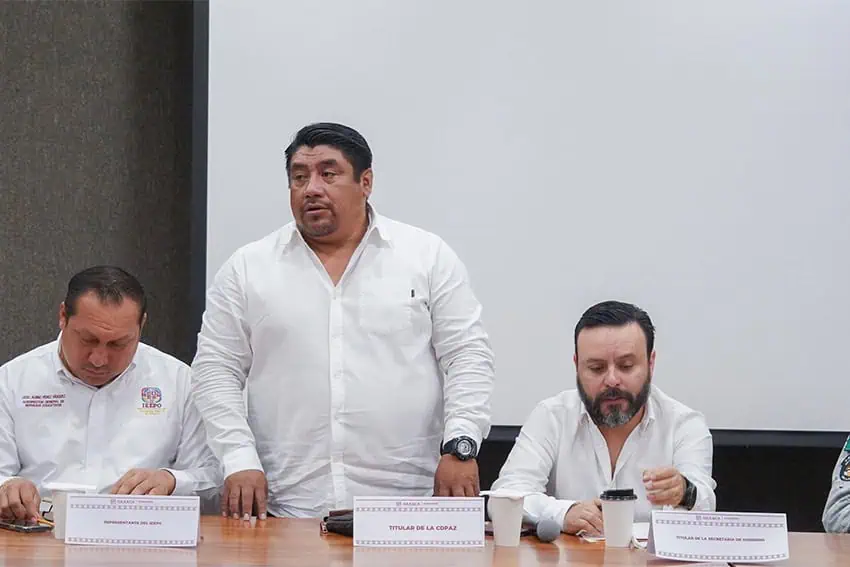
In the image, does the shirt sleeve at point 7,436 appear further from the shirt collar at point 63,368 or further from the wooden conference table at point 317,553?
the wooden conference table at point 317,553

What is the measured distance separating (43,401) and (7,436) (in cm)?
13

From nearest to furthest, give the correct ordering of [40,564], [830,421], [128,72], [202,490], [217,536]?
[40,564] → [217,536] → [202,490] → [830,421] → [128,72]

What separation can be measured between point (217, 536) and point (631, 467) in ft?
4.00

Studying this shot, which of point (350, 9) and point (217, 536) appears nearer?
point (217, 536)

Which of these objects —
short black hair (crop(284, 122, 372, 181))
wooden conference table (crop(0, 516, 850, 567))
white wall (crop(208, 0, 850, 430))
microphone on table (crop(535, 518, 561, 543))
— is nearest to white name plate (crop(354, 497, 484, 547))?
wooden conference table (crop(0, 516, 850, 567))

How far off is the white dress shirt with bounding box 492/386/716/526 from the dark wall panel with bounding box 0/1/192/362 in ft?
5.72

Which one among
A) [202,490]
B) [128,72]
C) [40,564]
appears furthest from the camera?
[128,72]

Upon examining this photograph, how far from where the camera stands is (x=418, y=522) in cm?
226

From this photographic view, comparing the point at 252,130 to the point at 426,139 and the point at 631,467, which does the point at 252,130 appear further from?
the point at 631,467

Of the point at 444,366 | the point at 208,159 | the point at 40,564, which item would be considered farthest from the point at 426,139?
the point at 40,564

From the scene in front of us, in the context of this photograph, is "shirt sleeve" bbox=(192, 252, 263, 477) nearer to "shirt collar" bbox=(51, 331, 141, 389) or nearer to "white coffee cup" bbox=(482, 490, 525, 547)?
"shirt collar" bbox=(51, 331, 141, 389)

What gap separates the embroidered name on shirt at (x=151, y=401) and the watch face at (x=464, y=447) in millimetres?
880

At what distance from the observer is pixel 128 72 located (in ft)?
14.0

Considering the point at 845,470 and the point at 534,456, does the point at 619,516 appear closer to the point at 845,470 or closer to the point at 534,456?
the point at 534,456
